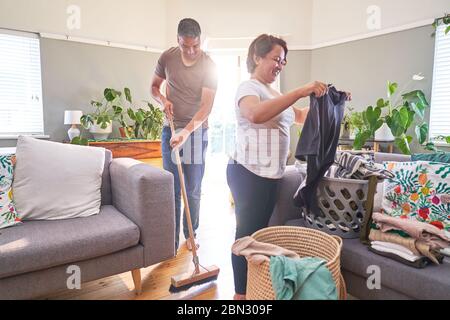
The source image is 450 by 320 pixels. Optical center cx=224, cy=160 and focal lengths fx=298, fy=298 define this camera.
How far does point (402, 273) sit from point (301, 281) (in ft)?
1.58

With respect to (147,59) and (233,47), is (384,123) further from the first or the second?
(147,59)

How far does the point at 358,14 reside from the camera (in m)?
3.83

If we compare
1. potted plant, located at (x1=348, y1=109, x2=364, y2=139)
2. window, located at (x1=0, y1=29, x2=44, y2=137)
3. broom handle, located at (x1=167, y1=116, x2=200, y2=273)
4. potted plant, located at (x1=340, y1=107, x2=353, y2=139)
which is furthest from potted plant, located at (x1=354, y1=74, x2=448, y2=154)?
window, located at (x1=0, y1=29, x2=44, y2=137)

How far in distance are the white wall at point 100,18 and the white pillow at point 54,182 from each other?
9.64ft

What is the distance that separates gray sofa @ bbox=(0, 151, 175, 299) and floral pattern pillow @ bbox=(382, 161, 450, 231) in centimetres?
116

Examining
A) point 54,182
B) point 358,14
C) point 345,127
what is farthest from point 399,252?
point 358,14

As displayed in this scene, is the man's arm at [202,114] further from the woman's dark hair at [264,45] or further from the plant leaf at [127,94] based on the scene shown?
the plant leaf at [127,94]

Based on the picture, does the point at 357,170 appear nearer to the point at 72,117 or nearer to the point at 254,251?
the point at 254,251

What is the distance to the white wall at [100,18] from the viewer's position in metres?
3.70

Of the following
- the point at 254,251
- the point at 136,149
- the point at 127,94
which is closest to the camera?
the point at 254,251

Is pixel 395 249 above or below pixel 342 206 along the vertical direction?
below

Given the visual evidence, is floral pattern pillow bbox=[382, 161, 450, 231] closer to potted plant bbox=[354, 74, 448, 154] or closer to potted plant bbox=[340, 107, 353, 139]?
potted plant bbox=[354, 74, 448, 154]

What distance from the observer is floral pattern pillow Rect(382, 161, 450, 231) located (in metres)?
1.35
